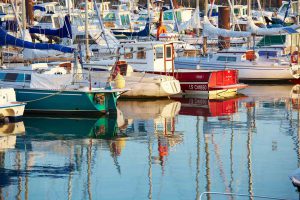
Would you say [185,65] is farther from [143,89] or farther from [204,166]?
[204,166]

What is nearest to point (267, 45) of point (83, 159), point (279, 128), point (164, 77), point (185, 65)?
point (185, 65)

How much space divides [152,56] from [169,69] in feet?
2.84

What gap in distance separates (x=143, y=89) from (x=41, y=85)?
5.36 metres

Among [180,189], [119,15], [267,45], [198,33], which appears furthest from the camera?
[119,15]

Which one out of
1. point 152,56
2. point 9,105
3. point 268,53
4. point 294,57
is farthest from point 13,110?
point 268,53

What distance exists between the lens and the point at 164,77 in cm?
3481

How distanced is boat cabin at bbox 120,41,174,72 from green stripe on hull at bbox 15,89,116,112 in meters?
5.61

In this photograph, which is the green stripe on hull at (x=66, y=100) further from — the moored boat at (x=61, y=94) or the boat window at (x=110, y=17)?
the boat window at (x=110, y=17)

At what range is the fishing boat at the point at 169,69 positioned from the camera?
36219 millimetres

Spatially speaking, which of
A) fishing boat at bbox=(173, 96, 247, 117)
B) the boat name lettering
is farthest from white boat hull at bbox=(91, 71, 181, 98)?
the boat name lettering

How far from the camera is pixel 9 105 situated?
95.0 feet

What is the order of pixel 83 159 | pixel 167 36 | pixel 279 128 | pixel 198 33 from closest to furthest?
1. pixel 83 159
2. pixel 279 128
3. pixel 167 36
4. pixel 198 33

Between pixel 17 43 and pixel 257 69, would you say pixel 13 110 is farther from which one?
pixel 257 69

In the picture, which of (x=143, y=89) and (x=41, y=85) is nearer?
(x=41, y=85)
